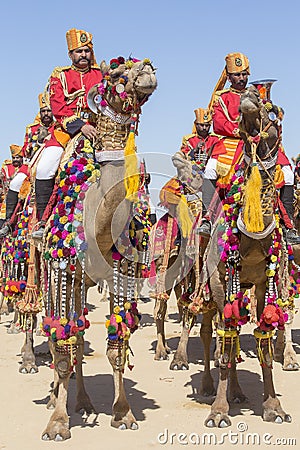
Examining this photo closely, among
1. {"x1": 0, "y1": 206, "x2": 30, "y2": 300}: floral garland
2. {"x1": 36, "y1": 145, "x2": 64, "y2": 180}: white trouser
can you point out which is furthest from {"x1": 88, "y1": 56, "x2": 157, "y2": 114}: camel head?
{"x1": 0, "y1": 206, "x2": 30, "y2": 300}: floral garland

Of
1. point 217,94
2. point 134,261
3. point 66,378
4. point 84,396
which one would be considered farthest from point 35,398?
point 217,94

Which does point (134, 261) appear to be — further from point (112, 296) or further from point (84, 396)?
point (84, 396)

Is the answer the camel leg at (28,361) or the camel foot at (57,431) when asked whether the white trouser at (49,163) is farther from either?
the camel leg at (28,361)

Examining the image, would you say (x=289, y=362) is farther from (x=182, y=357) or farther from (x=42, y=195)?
(x=42, y=195)

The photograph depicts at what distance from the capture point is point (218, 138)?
8.68 m

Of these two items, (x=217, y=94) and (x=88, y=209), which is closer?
(x=88, y=209)

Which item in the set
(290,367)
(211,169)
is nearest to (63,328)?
(211,169)

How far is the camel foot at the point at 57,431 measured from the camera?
701cm

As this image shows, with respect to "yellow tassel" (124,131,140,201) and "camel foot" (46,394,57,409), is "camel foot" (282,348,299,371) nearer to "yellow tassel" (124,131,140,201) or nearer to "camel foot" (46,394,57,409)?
"camel foot" (46,394,57,409)

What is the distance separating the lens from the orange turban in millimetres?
7910

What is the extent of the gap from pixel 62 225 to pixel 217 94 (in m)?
2.97

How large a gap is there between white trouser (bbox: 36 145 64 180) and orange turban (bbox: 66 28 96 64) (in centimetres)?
125

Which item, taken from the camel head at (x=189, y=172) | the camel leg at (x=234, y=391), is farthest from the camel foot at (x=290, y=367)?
the camel head at (x=189, y=172)

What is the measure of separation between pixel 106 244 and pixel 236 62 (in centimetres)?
320
